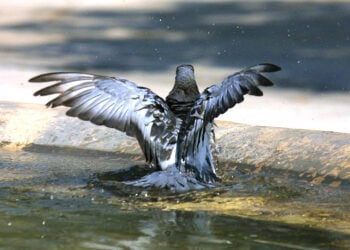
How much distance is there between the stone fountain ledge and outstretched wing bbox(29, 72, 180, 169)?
47cm

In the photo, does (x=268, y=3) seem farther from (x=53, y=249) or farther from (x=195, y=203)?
(x=53, y=249)

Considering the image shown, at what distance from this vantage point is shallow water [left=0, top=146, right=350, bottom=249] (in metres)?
4.48

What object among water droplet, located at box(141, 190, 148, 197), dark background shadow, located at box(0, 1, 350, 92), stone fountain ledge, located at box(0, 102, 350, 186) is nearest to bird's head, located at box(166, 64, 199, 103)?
stone fountain ledge, located at box(0, 102, 350, 186)

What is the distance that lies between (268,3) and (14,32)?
255cm

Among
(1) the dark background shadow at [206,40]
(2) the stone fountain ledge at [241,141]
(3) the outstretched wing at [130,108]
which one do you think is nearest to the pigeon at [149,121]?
(3) the outstretched wing at [130,108]

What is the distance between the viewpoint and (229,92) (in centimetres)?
566

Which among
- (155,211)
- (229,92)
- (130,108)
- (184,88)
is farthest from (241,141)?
(155,211)

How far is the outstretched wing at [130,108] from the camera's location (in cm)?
581

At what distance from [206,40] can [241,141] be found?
3470mm

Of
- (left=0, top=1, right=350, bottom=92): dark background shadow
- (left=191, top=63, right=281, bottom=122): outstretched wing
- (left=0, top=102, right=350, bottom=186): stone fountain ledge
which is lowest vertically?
(left=0, top=102, right=350, bottom=186): stone fountain ledge

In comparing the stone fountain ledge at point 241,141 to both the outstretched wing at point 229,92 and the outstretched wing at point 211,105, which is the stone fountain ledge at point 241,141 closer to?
the outstretched wing at point 211,105

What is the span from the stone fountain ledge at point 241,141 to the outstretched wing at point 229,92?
0.54 metres

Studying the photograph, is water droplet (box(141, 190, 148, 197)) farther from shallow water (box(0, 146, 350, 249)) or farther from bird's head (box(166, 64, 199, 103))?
bird's head (box(166, 64, 199, 103))

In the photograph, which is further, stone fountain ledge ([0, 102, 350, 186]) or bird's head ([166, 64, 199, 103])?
bird's head ([166, 64, 199, 103])
